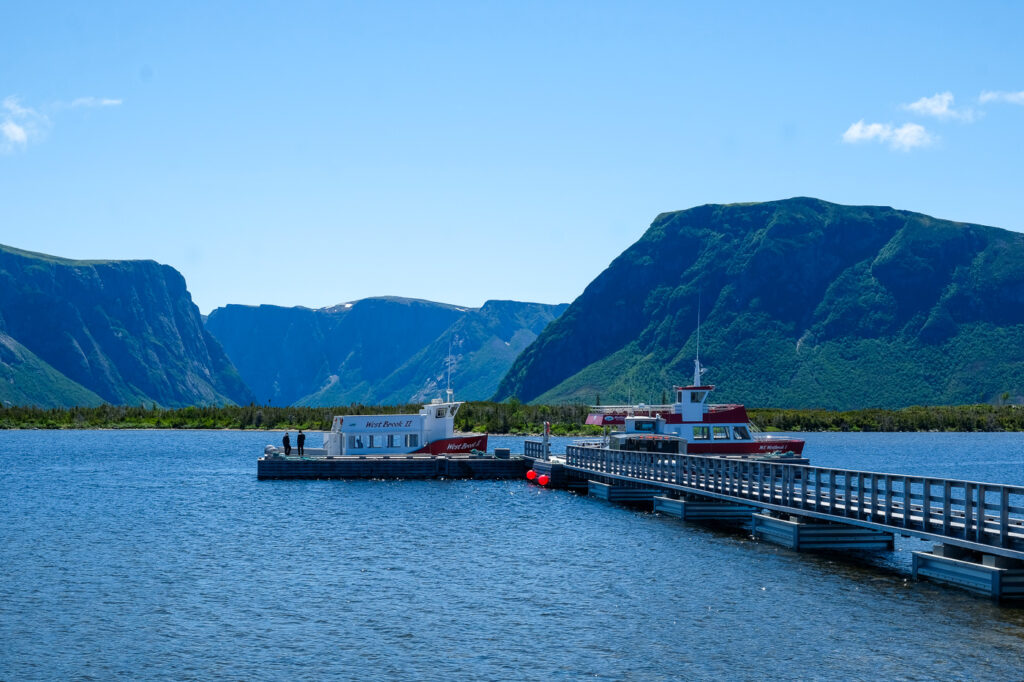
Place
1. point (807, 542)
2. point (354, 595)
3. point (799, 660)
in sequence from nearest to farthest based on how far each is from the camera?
point (799, 660)
point (354, 595)
point (807, 542)

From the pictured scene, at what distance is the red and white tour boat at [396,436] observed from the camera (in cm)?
7906

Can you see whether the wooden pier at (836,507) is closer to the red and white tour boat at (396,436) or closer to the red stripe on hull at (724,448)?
the red stripe on hull at (724,448)

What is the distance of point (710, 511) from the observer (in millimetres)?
52188

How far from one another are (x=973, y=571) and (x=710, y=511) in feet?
67.5

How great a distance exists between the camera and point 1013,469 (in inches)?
3787

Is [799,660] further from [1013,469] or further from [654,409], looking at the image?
[1013,469]

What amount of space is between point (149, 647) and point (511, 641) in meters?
9.57

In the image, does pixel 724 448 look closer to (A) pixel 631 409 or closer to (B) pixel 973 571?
(A) pixel 631 409

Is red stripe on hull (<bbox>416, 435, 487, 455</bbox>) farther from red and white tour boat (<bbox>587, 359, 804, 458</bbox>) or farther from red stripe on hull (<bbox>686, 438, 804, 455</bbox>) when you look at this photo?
red stripe on hull (<bbox>686, 438, 804, 455</bbox>)

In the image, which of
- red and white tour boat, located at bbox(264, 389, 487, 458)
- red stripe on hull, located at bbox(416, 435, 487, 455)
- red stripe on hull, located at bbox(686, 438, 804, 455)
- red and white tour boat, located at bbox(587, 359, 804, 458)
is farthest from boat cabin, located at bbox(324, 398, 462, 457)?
red stripe on hull, located at bbox(686, 438, 804, 455)

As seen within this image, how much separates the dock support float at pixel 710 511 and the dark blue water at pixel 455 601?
112cm

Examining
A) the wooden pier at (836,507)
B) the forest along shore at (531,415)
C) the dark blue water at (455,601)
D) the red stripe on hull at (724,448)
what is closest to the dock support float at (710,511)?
the wooden pier at (836,507)

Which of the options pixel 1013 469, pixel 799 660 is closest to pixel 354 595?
pixel 799 660

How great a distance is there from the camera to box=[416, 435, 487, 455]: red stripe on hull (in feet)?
260
